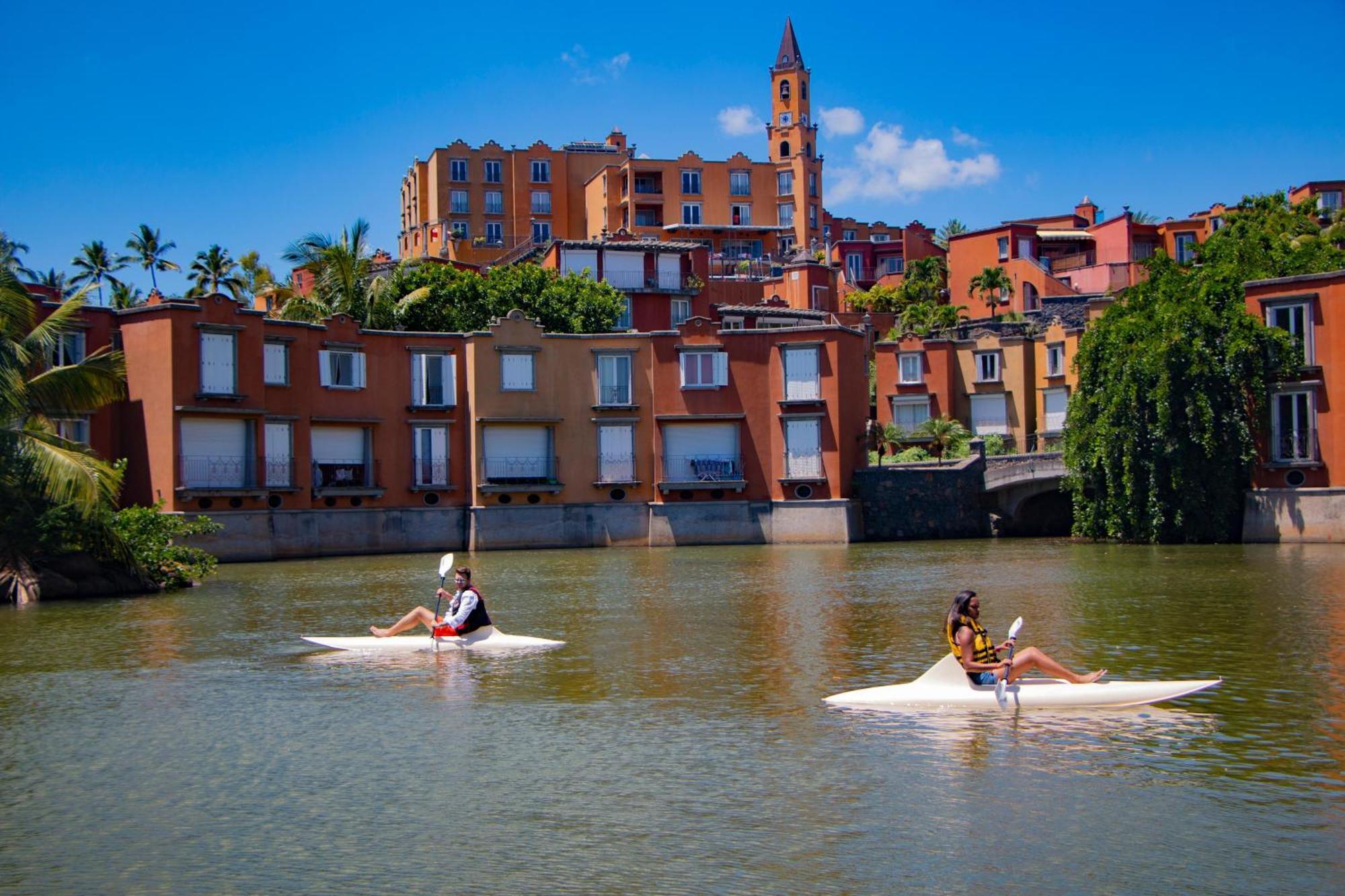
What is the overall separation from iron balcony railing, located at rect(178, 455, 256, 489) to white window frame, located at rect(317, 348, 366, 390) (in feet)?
16.5

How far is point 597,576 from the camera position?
3978 cm

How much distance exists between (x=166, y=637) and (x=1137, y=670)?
17.9m

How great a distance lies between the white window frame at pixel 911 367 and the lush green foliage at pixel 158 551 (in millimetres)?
44476

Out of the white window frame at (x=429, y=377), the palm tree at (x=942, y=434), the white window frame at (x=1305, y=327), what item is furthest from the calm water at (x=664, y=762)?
the palm tree at (x=942, y=434)

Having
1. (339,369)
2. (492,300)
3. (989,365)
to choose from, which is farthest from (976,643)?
(989,365)

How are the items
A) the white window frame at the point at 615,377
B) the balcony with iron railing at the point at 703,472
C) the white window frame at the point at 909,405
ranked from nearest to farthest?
the balcony with iron railing at the point at 703,472, the white window frame at the point at 615,377, the white window frame at the point at 909,405

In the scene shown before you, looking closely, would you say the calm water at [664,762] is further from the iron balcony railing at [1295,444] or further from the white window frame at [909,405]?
the white window frame at [909,405]

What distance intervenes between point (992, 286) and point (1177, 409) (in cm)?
4073

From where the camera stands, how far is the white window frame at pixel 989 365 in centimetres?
7325

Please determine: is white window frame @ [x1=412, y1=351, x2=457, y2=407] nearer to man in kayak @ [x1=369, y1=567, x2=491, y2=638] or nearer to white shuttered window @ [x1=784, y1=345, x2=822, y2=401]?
white shuttered window @ [x1=784, y1=345, x2=822, y2=401]

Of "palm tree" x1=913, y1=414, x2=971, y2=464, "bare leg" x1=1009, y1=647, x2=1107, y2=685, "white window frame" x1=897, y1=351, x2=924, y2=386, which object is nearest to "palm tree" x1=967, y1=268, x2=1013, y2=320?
"white window frame" x1=897, y1=351, x2=924, y2=386

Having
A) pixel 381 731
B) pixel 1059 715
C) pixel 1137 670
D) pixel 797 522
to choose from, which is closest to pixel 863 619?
pixel 1137 670

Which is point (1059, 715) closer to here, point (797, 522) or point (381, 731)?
point (381, 731)

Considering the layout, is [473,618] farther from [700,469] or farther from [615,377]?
[615,377]
